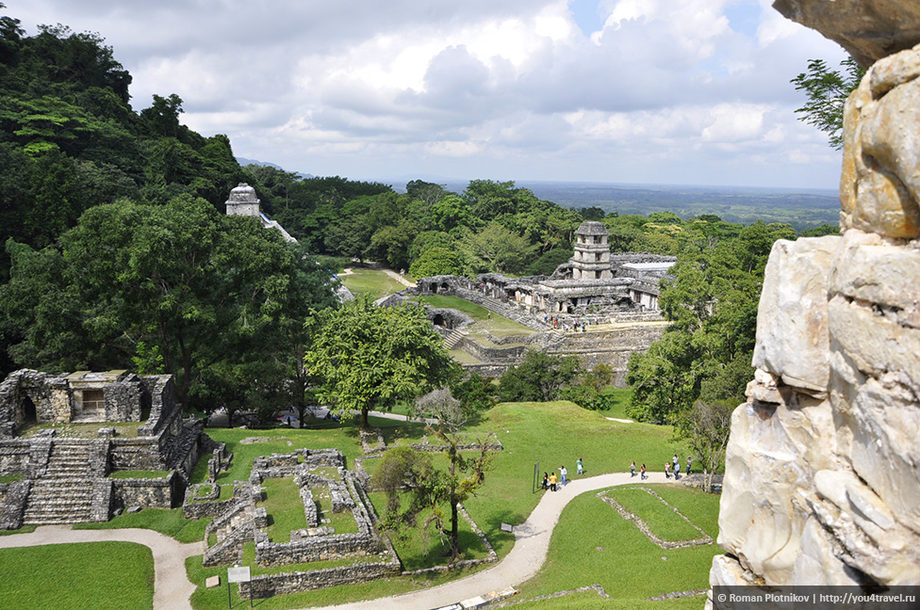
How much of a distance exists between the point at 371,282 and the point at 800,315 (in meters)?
62.8

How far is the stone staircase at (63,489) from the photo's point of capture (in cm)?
1834

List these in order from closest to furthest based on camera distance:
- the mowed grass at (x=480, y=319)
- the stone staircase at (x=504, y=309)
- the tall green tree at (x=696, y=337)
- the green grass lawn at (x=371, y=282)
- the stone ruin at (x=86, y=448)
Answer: the stone ruin at (x=86, y=448) < the tall green tree at (x=696, y=337) < the mowed grass at (x=480, y=319) < the stone staircase at (x=504, y=309) < the green grass lawn at (x=371, y=282)

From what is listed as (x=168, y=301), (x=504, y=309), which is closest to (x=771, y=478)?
(x=168, y=301)

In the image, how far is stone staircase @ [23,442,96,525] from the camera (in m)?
18.3

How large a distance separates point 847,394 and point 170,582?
16344 mm

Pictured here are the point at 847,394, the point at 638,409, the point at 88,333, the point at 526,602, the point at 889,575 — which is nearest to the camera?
the point at 889,575

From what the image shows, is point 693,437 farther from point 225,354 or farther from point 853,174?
point 225,354

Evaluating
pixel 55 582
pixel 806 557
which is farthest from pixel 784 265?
pixel 55 582

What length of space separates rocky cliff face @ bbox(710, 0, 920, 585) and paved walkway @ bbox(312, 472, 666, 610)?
10797 mm

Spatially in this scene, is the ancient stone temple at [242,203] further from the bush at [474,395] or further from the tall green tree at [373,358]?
the tall green tree at [373,358]

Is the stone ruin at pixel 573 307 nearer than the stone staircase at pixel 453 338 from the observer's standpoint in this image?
Yes

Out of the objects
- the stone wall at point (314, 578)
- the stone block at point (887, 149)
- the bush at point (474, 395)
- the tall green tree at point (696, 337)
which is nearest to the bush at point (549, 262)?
the bush at point (474, 395)

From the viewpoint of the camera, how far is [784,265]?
546 cm

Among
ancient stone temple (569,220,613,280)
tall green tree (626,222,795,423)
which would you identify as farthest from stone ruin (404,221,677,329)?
tall green tree (626,222,795,423)
